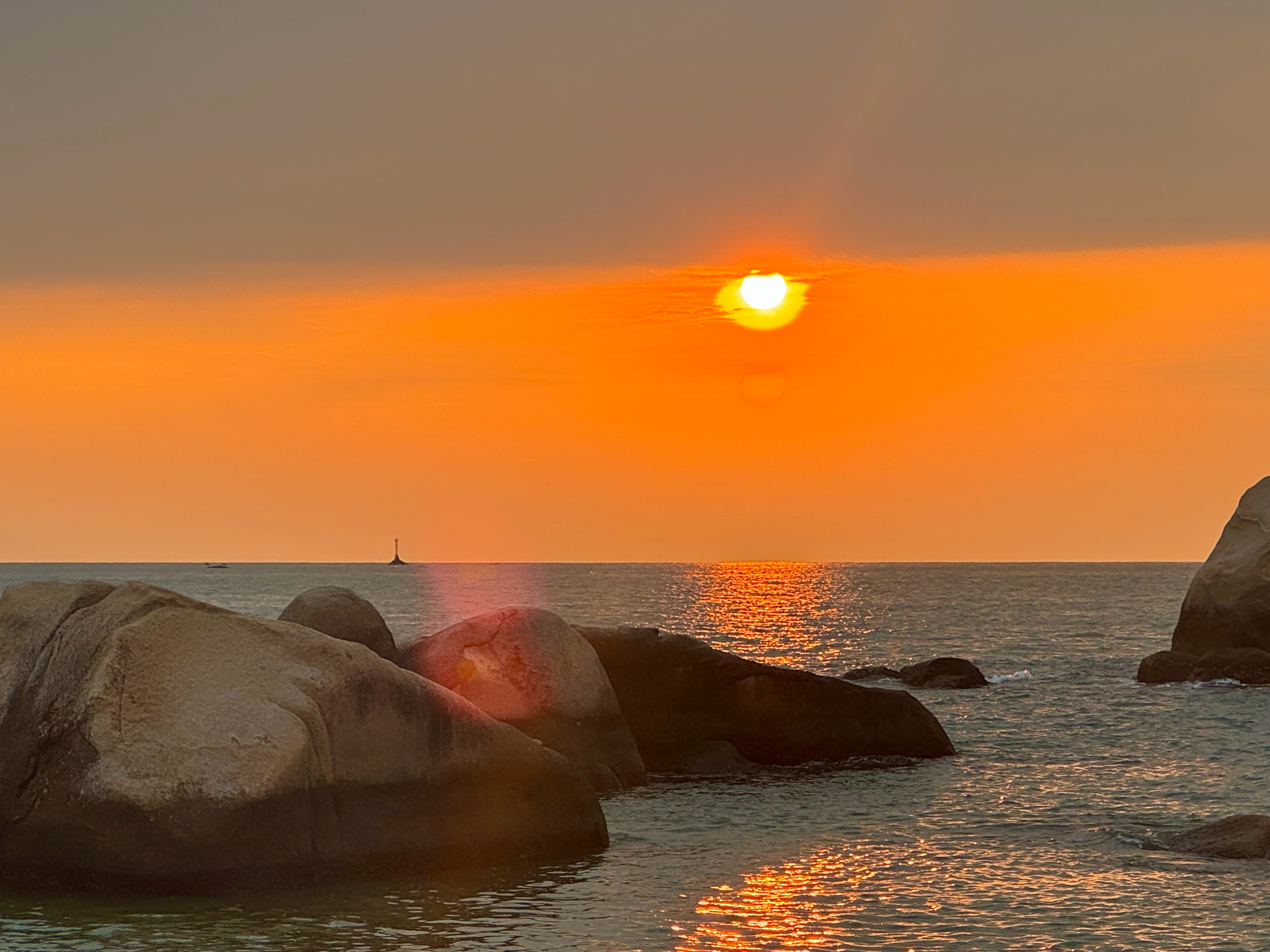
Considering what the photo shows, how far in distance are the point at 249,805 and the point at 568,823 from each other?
444 centimetres

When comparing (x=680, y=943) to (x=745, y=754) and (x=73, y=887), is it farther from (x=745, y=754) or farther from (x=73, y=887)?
(x=745, y=754)

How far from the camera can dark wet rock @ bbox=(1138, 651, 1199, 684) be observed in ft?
170

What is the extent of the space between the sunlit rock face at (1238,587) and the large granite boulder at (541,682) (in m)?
30.8

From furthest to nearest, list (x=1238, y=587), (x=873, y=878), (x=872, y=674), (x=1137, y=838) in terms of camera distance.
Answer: (x=872, y=674) → (x=1238, y=587) → (x=1137, y=838) → (x=873, y=878)

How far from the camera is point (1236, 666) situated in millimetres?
50125

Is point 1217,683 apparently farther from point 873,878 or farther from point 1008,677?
point 873,878

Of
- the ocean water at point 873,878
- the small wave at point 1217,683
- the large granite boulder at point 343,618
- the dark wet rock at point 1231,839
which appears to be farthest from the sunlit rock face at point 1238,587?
the large granite boulder at point 343,618

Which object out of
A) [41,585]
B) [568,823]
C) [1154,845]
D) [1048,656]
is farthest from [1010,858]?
[1048,656]

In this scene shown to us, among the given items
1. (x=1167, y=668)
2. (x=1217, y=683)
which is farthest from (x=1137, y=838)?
(x=1167, y=668)

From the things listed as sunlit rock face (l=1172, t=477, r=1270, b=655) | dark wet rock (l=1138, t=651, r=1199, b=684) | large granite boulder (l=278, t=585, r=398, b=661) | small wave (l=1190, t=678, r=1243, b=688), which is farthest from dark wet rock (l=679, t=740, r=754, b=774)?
A: dark wet rock (l=1138, t=651, r=1199, b=684)

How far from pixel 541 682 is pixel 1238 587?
32982 millimetres

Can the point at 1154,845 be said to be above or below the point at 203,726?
below

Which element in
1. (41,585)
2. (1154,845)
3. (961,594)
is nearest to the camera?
(41,585)

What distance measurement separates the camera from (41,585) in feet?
61.7
